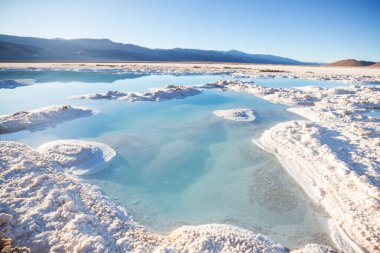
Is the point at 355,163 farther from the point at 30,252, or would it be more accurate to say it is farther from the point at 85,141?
the point at 85,141

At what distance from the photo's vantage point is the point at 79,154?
20.6 ft

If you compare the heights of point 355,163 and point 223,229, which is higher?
point 355,163

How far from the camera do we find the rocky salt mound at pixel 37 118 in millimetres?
8273

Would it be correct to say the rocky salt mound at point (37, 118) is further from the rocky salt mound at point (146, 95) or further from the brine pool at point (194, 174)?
the rocky salt mound at point (146, 95)

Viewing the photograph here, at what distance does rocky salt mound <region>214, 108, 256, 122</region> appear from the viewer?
1016cm

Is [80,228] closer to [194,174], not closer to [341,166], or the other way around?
[194,174]

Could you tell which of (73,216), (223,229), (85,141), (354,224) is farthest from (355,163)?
(85,141)

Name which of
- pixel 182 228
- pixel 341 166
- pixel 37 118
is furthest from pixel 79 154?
pixel 341 166

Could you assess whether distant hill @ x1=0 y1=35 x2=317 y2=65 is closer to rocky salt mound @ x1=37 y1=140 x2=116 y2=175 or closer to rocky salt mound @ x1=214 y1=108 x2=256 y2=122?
rocky salt mound @ x1=214 y1=108 x2=256 y2=122

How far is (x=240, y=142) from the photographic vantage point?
7902 millimetres

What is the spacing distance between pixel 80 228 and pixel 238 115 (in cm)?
787

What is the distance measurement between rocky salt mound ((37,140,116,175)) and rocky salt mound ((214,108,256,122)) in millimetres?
5049

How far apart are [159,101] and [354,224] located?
10.4m

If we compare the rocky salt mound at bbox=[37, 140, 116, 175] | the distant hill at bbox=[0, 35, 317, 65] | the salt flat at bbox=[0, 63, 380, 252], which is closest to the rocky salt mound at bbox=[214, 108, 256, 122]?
the salt flat at bbox=[0, 63, 380, 252]
